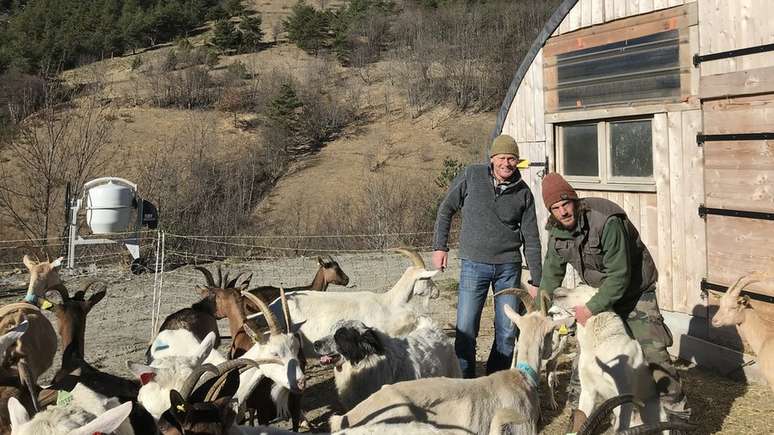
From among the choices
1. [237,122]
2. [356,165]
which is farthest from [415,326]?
[237,122]

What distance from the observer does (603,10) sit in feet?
28.6

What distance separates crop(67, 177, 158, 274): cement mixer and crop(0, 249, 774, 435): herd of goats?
7248mm

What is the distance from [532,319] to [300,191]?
80.2 feet

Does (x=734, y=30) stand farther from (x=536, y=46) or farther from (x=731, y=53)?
(x=536, y=46)

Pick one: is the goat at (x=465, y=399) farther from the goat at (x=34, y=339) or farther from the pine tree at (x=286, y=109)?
the pine tree at (x=286, y=109)

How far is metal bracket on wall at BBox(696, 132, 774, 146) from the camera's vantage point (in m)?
6.94

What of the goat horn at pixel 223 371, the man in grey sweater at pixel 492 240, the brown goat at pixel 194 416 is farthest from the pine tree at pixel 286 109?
the brown goat at pixel 194 416

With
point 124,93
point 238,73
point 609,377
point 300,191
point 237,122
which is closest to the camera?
point 609,377

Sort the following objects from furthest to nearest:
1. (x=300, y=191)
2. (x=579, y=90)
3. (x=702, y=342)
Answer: (x=300, y=191) < (x=579, y=90) < (x=702, y=342)

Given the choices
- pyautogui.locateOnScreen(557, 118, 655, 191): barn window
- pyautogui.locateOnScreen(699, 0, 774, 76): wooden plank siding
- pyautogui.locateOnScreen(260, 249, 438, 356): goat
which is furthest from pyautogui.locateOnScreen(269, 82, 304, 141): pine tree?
pyautogui.locateOnScreen(699, 0, 774, 76): wooden plank siding

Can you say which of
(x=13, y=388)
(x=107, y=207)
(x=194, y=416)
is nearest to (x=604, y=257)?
(x=194, y=416)

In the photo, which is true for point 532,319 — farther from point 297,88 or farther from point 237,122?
point 297,88

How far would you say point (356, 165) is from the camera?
105 feet

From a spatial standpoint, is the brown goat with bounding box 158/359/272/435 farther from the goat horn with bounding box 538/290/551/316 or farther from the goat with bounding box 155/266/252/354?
the goat with bounding box 155/266/252/354
